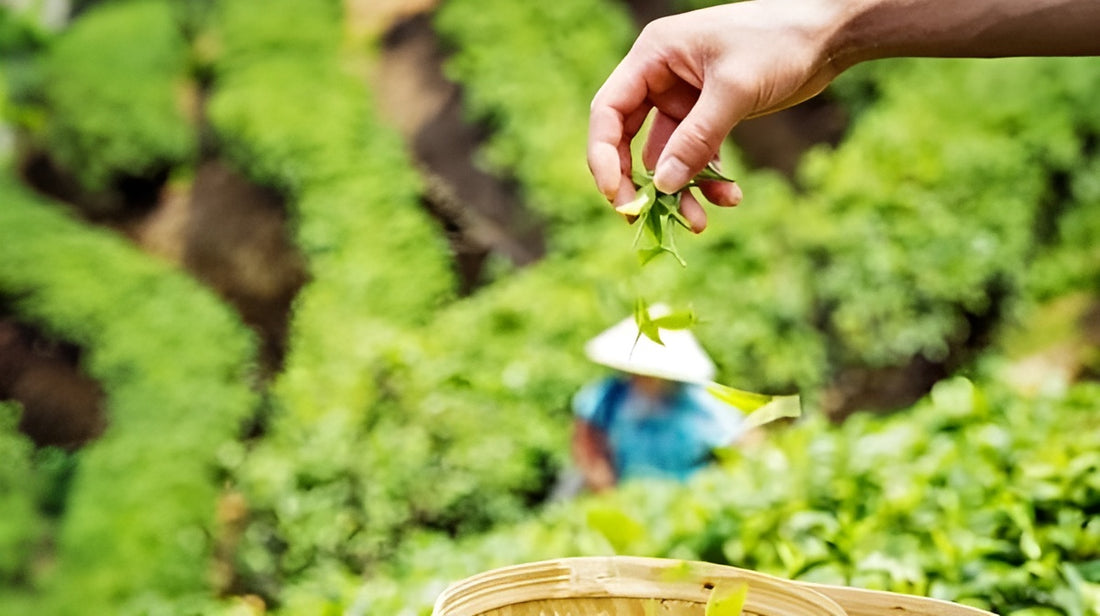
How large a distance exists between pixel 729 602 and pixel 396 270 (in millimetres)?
4571

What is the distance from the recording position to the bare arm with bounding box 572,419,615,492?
3.99 metres

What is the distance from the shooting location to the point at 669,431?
381 cm

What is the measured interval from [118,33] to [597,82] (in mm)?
2834

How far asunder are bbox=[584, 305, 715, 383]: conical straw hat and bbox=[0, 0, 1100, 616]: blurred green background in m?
0.30

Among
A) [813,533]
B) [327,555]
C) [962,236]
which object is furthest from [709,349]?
[813,533]

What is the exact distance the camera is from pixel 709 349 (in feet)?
16.0

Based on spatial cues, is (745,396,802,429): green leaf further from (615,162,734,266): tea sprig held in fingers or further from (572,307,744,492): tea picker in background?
(572,307,744,492): tea picker in background

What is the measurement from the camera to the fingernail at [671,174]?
1.29 metres

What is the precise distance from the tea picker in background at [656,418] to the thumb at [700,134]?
2345mm

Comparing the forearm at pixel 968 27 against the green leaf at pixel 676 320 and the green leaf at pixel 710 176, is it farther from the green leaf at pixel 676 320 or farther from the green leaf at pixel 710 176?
the green leaf at pixel 676 320

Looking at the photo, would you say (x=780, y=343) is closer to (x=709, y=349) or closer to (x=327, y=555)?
(x=709, y=349)

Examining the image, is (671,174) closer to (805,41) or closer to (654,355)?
(805,41)

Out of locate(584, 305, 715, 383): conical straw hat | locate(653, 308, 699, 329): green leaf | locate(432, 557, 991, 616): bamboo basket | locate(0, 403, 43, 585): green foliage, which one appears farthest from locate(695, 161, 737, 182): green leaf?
locate(0, 403, 43, 585): green foliage

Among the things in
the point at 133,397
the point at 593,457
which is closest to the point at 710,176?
the point at 593,457
